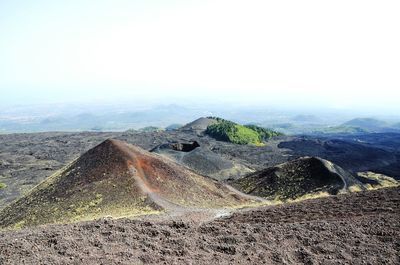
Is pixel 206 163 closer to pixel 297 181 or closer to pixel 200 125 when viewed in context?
pixel 297 181

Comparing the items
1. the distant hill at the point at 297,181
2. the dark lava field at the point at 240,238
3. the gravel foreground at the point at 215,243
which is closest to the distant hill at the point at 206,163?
the distant hill at the point at 297,181

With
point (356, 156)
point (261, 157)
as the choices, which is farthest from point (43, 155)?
point (356, 156)

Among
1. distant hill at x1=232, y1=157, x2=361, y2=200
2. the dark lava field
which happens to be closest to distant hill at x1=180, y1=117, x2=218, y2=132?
distant hill at x1=232, y1=157, x2=361, y2=200

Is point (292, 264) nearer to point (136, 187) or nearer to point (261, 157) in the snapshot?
point (136, 187)

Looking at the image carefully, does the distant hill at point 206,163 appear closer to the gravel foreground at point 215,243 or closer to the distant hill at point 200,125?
the gravel foreground at point 215,243

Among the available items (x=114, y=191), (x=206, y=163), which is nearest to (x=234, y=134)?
(x=206, y=163)
